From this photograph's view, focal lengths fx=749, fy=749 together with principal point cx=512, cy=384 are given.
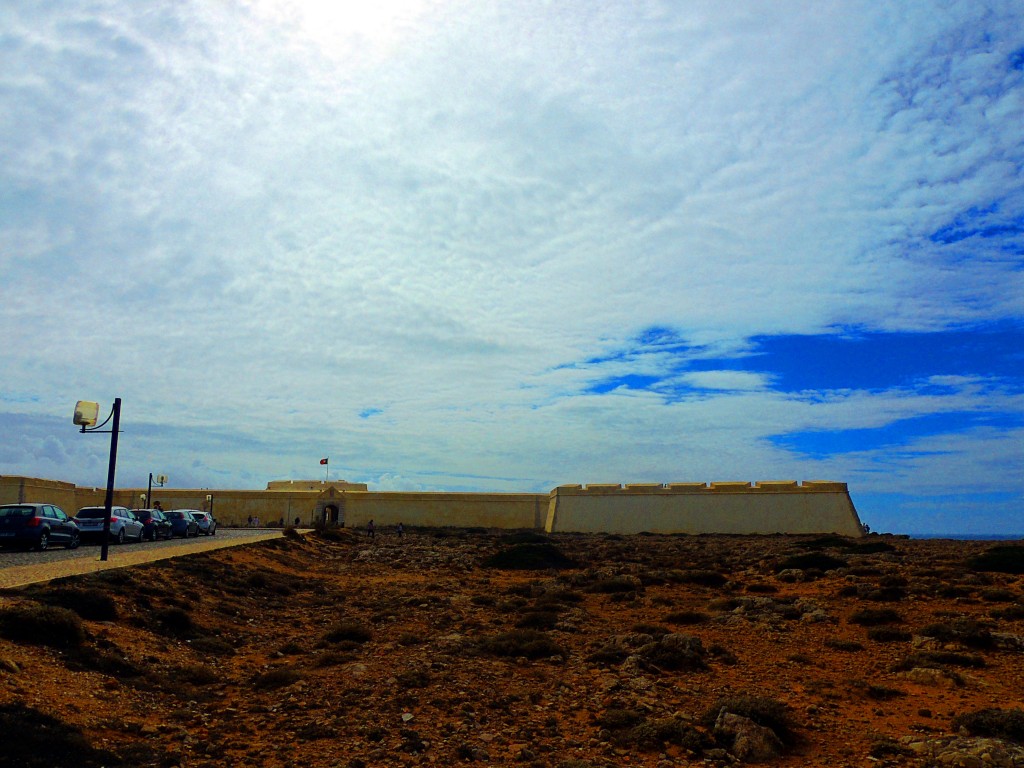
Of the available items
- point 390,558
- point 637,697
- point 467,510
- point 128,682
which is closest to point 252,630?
point 128,682

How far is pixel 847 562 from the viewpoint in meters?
27.5

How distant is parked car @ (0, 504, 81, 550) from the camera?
2459 cm

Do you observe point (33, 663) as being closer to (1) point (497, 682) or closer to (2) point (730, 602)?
(1) point (497, 682)

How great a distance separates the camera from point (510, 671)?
13.9 meters

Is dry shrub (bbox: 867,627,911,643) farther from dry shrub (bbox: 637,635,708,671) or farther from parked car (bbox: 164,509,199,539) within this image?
parked car (bbox: 164,509,199,539)

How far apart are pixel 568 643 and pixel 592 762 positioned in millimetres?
6615

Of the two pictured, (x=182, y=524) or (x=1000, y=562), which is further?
(x=182, y=524)

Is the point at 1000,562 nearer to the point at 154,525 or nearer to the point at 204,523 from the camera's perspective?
the point at 154,525

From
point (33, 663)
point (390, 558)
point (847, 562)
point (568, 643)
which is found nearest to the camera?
point (33, 663)

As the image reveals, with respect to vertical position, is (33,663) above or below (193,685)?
above

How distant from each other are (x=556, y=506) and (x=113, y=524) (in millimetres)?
32322

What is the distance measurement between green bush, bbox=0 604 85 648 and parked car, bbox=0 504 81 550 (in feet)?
50.2

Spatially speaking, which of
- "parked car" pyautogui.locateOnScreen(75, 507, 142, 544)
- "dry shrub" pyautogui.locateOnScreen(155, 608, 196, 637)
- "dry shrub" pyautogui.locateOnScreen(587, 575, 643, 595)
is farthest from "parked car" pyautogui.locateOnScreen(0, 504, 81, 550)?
"dry shrub" pyautogui.locateOnScreen(587, 575, 643, 595)

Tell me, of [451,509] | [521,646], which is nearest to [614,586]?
[521,646]
